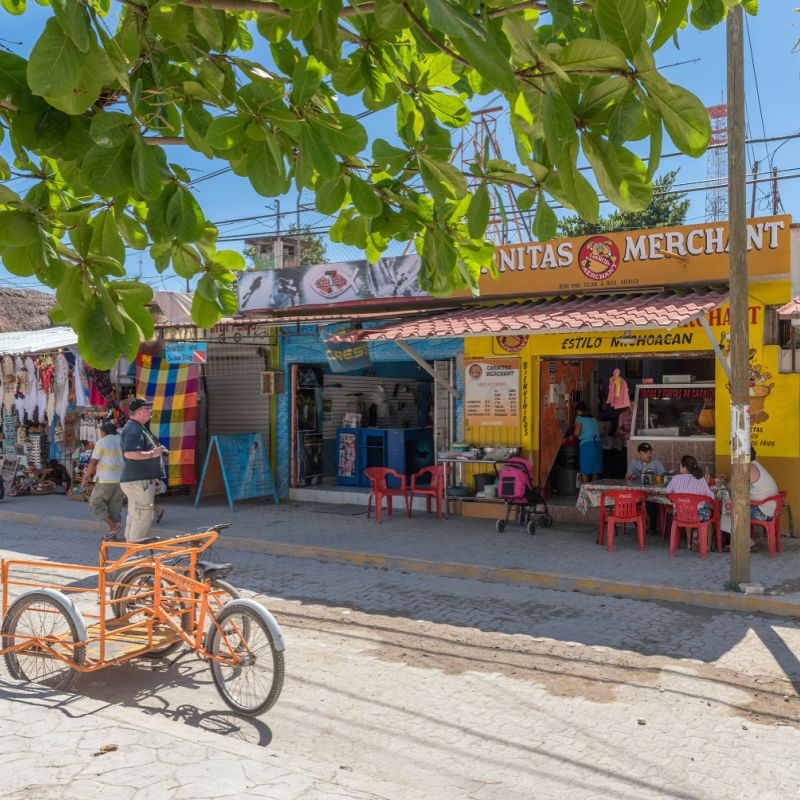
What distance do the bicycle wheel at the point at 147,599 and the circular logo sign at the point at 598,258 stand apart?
27.1 ft

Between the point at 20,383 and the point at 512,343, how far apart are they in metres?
10.4

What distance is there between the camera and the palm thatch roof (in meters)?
25.2

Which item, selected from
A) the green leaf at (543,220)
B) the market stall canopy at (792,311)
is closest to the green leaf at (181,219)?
the green leaf at (543,220)

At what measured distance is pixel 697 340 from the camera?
1172cm

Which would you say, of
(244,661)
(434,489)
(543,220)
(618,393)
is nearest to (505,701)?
(244,661)

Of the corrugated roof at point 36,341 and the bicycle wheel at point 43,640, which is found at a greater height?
the corrugated roof at point 36,341

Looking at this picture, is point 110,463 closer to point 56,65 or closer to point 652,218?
point 56,65

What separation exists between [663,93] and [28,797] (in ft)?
12.4

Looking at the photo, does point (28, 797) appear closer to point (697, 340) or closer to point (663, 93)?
point (663, 93)

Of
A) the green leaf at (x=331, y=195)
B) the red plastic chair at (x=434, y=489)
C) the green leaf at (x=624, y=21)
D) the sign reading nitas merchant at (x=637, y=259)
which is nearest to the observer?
the green leaf at (x=624, y=21)

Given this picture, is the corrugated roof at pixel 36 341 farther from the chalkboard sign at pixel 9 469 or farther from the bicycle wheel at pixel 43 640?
the bicycle wheel at pixel 43 640

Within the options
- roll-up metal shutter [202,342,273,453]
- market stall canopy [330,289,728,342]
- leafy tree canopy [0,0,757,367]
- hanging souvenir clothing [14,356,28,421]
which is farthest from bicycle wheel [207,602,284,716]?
hanging souvenir clothing [14,356,28,421]

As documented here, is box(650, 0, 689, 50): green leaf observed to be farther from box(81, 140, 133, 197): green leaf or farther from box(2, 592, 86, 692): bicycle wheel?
box(2, 592, 86, 692): bicycle wheel

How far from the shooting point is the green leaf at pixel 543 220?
2.87m
